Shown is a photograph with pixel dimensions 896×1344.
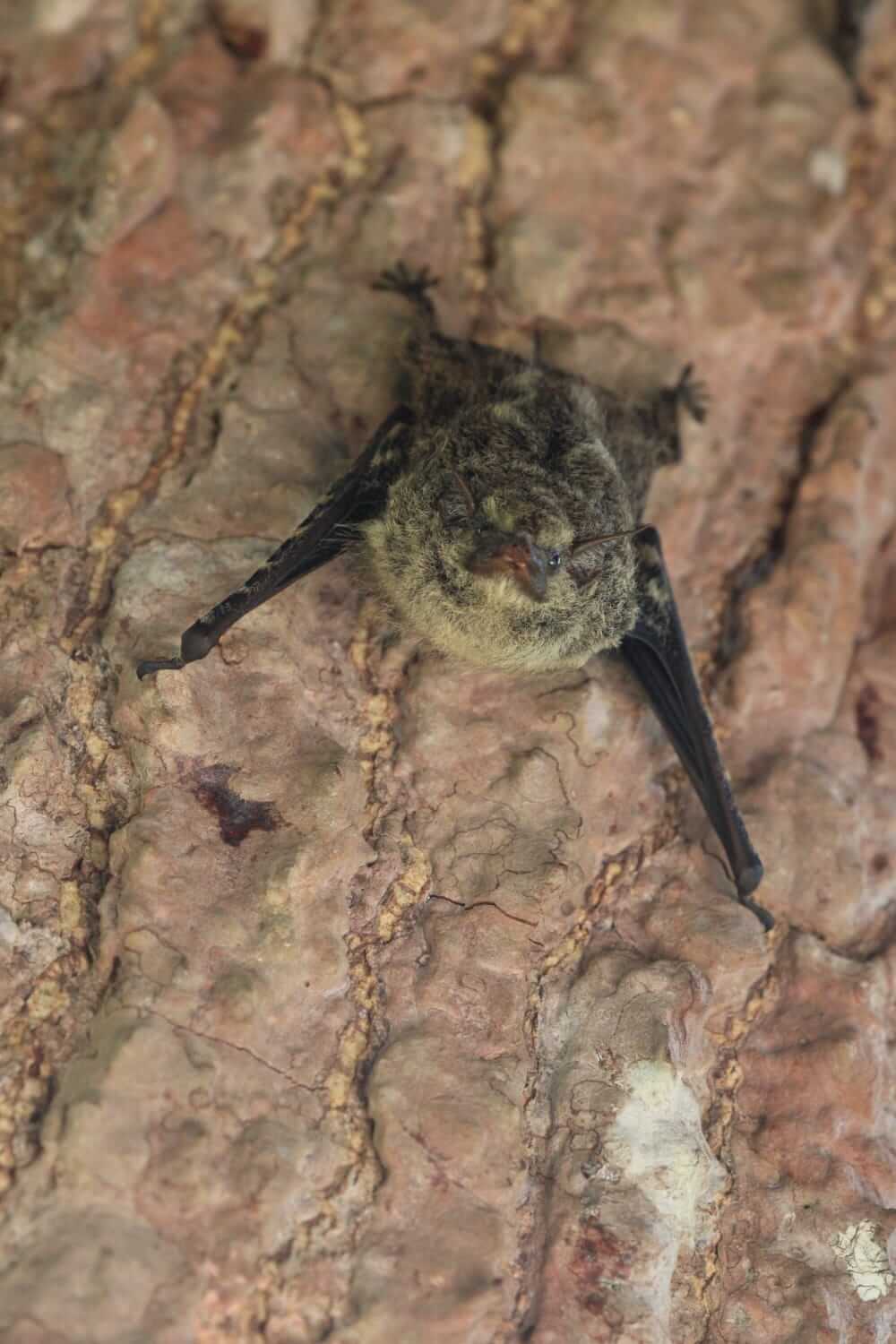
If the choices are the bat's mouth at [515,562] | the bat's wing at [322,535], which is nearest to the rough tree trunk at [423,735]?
the bat's wing at [322,535]

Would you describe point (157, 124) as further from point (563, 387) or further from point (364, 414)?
point (563, 387)

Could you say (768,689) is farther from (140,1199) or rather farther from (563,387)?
(140,1199)

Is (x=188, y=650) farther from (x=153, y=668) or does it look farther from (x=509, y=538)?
(x=509, y=538)

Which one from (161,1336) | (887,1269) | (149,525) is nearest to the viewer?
(161,1336)

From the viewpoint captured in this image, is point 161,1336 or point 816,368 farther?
point 816,368

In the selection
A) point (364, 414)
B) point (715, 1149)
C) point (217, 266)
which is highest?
point (217, 266)

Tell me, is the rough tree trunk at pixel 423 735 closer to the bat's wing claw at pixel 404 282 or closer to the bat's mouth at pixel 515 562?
the bat's wing claw at pixel 404 282

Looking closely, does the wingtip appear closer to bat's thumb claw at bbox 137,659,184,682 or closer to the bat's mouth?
the bat's mouth

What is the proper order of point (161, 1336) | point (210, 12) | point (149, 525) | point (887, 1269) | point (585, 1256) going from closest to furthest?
point (161, 1336)
point (585, 1256)
point (887, 1269)
point (149, 525)
point (210, 12)

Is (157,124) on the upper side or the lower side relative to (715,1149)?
upper

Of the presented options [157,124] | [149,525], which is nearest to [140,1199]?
[149,525]
